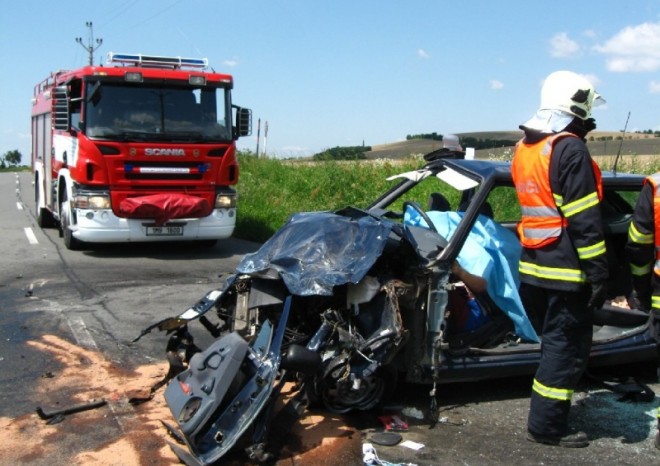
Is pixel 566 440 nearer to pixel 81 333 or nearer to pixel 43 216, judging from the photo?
pixel 81 333

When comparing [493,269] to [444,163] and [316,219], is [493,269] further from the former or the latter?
[316,219]

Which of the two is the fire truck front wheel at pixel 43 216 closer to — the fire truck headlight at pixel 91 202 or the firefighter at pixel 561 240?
the fire truck headlight at pixel 91 202

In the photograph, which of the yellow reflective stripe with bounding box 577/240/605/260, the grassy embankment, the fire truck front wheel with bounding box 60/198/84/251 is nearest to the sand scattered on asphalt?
the yellow reflective stripe with bounding box 577/240/605/260

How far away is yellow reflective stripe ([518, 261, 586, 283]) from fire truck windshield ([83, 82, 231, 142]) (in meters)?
7.18

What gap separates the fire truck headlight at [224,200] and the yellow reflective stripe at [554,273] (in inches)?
283

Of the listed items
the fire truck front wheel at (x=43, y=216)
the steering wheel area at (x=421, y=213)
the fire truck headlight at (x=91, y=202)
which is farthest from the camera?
the fire truck front wheel at (x=43, y=216)

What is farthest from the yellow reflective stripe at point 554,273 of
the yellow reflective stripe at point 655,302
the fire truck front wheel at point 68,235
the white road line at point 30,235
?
the white road line at point 30,235

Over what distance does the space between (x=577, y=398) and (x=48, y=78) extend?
11768mm

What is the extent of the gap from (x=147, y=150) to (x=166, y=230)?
1.18m

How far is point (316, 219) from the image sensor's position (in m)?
4.83

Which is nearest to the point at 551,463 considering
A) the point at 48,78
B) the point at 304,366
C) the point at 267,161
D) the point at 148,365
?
the point at 304,366

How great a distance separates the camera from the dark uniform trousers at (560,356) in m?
3.91

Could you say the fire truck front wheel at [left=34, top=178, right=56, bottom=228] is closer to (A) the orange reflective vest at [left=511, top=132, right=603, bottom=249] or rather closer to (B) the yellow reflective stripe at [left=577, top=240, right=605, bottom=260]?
(A) the orange reflective vest at [left=511, top=132, right=603, bottom=249]

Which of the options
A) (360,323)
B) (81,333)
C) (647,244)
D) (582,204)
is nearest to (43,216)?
(81,333)
